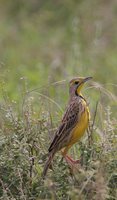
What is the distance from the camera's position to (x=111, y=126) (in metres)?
7.32

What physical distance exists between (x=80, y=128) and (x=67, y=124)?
4.3 inches

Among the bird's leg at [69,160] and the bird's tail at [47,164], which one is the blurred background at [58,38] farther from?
the bird's tail at [47,164]

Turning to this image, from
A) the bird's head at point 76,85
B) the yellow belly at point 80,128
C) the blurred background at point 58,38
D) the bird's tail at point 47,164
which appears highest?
the blurred background at point 58,38

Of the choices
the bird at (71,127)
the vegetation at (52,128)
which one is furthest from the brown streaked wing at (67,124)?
the vegetation at (52,128)

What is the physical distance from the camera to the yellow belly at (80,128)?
24.6 ft

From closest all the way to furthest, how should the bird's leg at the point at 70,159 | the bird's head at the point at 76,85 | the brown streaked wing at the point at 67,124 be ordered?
1. the bird's leg at the point at 70,159
2. the brown streaked wing at the point at 67,124
3. the bird's head at the point at 76,85

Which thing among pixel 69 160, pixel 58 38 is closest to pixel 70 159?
pixel 69 160

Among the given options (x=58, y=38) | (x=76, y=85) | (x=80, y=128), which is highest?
(x=58, y=38)

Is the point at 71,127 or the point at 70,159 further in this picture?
the point at 71,127

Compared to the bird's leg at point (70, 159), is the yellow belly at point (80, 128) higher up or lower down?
higher up

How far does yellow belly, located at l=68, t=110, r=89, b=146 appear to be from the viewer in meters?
7.50

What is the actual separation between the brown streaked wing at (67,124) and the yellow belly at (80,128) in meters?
0.04

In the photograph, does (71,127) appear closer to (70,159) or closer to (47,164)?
(70,159)

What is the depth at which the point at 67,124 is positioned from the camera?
24.7 ft
